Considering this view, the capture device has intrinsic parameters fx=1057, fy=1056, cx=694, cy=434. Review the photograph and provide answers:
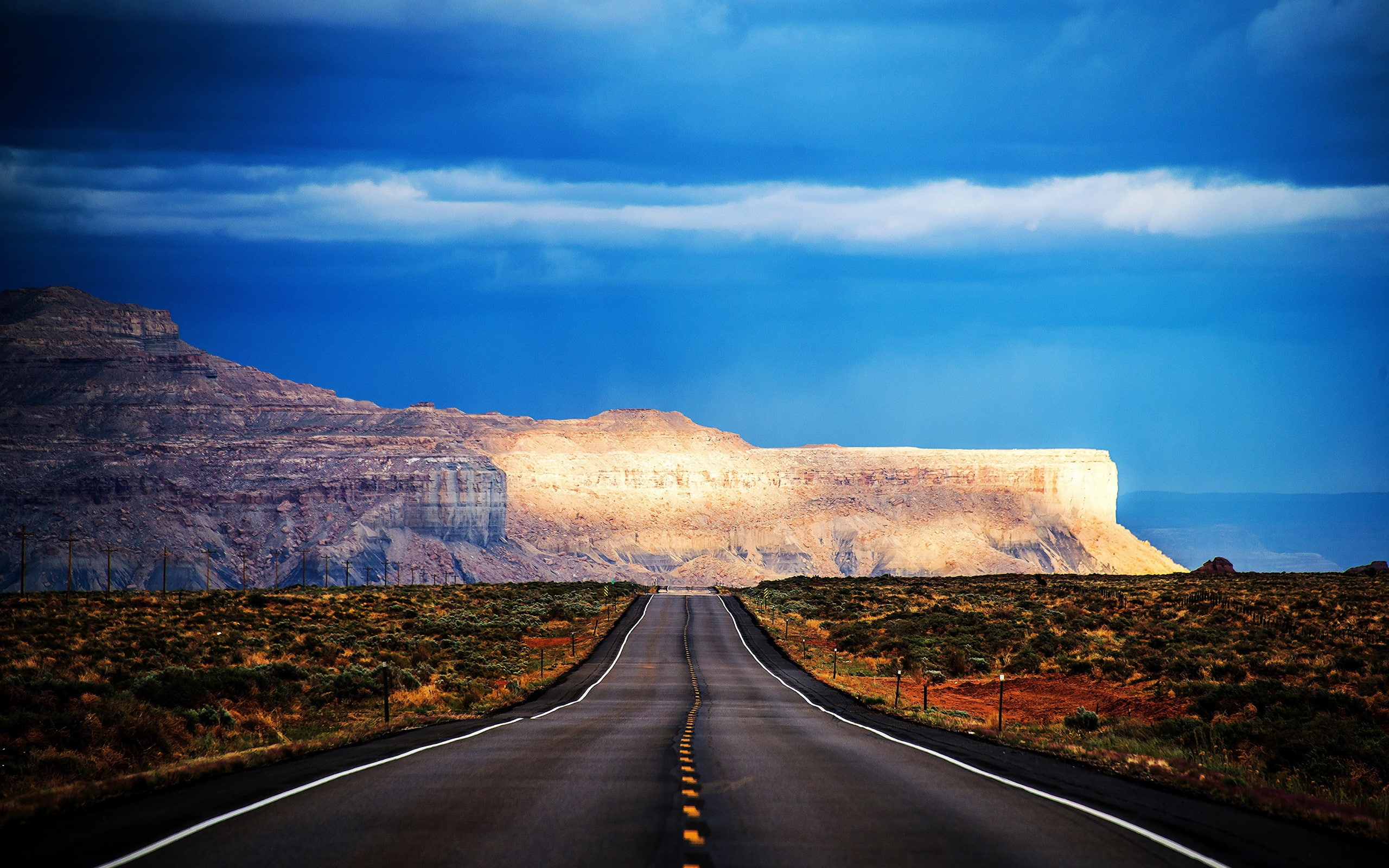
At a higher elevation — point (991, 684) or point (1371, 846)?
point (1371, 846)

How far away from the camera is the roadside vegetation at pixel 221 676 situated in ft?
48.9

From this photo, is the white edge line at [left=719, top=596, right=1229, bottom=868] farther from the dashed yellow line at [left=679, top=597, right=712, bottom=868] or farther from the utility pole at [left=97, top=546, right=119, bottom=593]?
the utility pole at [left=97, top=546, right=119, bottom=593]

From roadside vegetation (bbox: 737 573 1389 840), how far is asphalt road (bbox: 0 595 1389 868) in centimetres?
153

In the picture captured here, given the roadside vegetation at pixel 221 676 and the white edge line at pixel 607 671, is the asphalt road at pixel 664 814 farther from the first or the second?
the white edge line at pixel 607 671

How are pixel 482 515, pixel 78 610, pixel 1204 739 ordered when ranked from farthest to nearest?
pixel 482 515 < pixel 78 610 < pixel 1204 739

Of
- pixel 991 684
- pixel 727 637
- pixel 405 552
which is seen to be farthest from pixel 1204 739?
pixel 405 552

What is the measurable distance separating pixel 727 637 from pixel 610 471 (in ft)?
487

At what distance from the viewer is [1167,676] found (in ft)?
97.6

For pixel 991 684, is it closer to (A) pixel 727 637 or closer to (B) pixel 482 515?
(A) pixel 727 637

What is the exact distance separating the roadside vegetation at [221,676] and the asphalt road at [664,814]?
64.1 inches

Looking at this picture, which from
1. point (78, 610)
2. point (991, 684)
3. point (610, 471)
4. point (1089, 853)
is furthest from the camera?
point (610, 471)

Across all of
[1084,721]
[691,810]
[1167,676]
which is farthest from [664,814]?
[1167,676]

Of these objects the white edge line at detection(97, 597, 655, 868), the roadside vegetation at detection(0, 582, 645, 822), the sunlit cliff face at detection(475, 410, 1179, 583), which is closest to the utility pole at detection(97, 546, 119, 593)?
the roadside vegetation at detection(0, 582, 645, 822)

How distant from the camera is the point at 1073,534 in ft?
601
